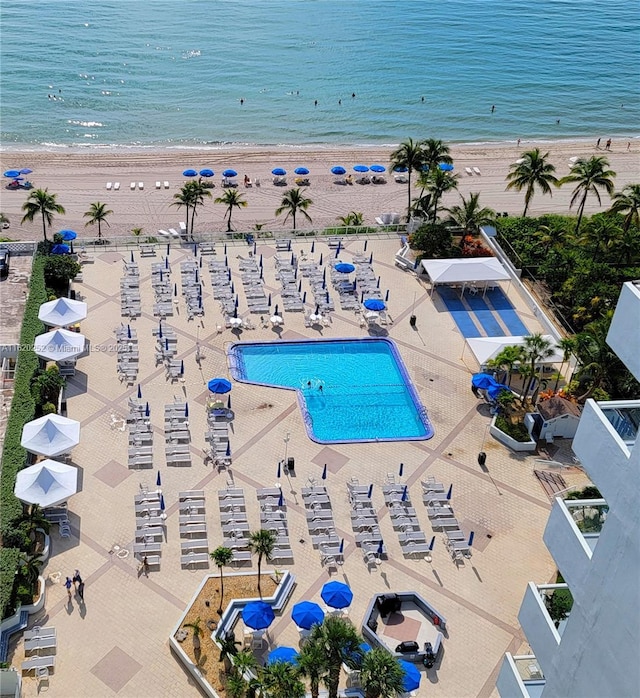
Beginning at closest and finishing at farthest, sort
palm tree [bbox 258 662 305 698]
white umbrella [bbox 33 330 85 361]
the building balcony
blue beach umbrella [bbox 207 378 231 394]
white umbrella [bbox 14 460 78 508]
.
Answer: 1. the building balcony
2. palm tree [bbox 258 662 305 698]
3. white umbrella [bbox 14 460 78 508]
4. blue beach umbrella [bbox 207 378 231 394]
5. white umbrella [bbox 33 330 85 361]

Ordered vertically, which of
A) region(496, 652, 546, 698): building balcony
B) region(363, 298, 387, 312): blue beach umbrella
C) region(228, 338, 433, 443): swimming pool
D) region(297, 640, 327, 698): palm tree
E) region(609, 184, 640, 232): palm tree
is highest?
region(609, 184, 640, 232): palm tree

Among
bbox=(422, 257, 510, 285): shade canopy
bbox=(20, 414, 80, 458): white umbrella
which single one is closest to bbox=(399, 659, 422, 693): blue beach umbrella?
bbox=(20, 414, 80, 458): white umbrella

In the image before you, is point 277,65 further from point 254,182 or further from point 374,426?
point 374,426

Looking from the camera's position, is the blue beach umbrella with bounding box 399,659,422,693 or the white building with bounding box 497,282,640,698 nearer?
the white building with bounding box 497,282,640,698

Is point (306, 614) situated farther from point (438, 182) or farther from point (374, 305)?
point (438, 182)

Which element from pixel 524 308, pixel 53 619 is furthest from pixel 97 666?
pixel 524 308

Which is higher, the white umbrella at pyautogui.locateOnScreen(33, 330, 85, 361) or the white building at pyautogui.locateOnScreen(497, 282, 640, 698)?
the white building at pyautogui.locateOnScreen(497, 282, 640, 698)

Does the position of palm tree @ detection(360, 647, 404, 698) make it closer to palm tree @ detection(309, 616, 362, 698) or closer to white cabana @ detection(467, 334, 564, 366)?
palm tree @ detection(309, 616, 362, 698)

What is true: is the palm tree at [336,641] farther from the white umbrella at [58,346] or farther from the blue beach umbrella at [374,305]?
the blue beach umbrella at [374,305]
